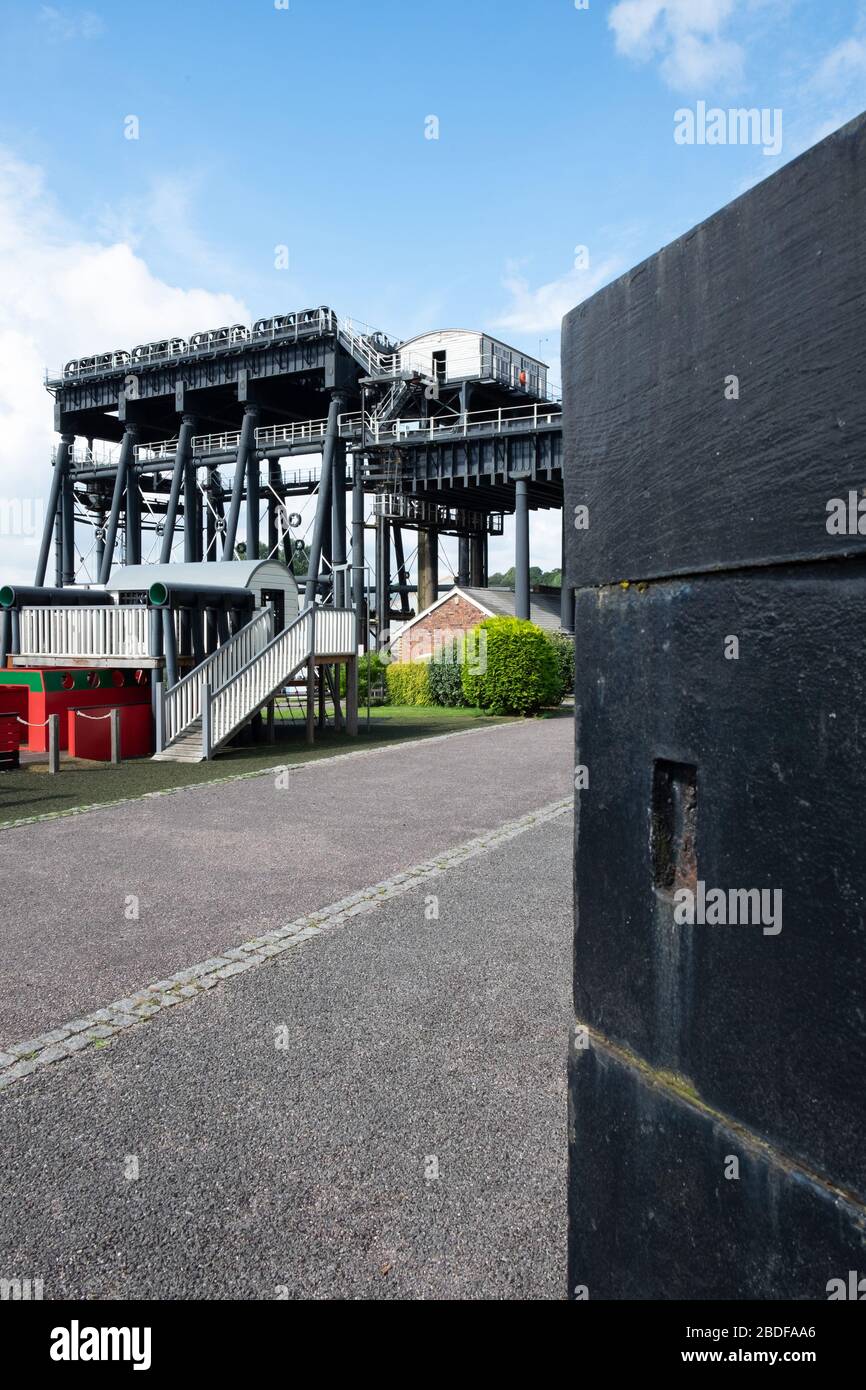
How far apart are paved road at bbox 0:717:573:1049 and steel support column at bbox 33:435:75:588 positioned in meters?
47.1

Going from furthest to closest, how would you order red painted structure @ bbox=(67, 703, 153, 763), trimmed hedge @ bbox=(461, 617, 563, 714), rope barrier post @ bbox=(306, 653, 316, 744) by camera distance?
trimmed hedge @ bbox=(461, 617, 563, 714) → rope barrier post @ bbox=(306, 653, 316, 744) → red painted structure @ bbox=(67, 703, 153, 763)

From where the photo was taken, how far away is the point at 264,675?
690 inches

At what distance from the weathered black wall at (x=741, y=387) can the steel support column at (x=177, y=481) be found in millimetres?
48656

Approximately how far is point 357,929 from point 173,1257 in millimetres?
3716

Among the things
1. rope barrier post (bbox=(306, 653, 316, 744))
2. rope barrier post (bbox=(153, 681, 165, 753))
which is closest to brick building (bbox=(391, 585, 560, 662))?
rope barrier post (bbox=(306, 653, 316, 744))

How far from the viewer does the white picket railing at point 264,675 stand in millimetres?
17000

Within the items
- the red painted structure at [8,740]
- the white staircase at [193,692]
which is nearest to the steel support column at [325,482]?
the white staircase at [193,692]

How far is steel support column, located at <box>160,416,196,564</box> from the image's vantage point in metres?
48.5

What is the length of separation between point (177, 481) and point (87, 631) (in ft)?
106

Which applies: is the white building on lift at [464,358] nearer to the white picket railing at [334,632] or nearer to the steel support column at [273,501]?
the steel support column at [273,501]

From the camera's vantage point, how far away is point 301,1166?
362cm

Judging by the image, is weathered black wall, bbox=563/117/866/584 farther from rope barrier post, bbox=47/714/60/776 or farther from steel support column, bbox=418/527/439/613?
steel support column, bbox=418/527/439/613

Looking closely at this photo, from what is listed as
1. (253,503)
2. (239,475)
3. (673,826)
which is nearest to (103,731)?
(673,826)

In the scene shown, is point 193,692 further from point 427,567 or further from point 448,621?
point 427,567
